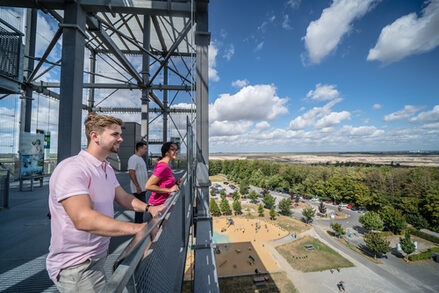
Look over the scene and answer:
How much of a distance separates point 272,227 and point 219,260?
10473 mm

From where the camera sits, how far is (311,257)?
18.9 meters

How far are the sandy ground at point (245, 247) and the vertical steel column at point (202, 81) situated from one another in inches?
541

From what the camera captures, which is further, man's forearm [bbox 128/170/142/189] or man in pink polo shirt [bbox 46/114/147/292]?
man's forearm [bbox 128/170/142/189]

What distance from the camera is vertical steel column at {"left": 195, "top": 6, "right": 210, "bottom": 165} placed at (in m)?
4.45

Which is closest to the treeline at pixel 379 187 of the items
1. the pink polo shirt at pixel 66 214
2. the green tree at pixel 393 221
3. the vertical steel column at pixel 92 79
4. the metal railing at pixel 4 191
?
the green tree at pixel 393 221

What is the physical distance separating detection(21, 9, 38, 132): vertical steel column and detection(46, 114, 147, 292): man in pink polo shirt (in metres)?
12.2

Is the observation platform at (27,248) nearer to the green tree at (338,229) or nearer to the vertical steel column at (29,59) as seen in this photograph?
the vertical steel column at (29,59)

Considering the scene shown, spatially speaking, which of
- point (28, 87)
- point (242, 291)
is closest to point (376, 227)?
point (242, 291)

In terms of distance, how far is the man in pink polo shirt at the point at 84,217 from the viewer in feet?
3.26

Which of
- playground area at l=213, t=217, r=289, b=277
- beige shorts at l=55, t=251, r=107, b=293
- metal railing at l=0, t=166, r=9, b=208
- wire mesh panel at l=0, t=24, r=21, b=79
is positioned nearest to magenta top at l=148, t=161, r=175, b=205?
beige shorts at l=55, t=251, r=107, b=293

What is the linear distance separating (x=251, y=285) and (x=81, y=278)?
18.8 meters

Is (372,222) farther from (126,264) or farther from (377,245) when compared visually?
(126,264)

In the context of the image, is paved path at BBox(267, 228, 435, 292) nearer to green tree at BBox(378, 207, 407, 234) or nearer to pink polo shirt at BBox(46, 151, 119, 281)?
green tree at BBox(378, 207, 407, 234)

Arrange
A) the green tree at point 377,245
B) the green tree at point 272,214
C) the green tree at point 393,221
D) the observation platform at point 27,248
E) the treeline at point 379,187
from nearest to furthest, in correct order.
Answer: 1. the observation platform at point 27,248
2. the green tree at point 377,245
3. the green tree at point 393,221
4. the treeline at point 379,187
5. the green tree at point 272,214
